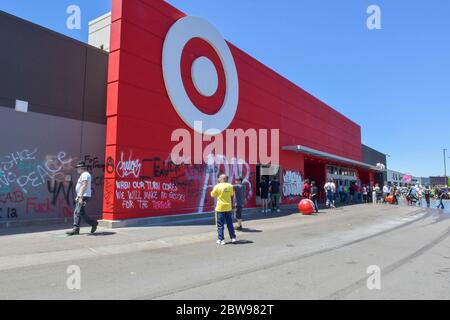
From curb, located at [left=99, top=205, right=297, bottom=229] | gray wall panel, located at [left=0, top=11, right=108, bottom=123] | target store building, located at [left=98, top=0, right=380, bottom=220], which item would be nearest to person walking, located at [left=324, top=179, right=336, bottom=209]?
target store building, located at [left=98, top=0, right=380, bottom=220]

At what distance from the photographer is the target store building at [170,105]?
11.3 m

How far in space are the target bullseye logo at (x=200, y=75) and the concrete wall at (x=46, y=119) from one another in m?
2.53

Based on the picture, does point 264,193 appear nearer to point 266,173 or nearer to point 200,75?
point 266,173

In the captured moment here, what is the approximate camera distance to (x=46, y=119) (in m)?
11.4

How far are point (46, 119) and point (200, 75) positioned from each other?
6215mm

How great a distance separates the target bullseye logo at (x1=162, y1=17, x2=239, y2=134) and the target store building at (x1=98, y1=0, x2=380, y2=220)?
39mm

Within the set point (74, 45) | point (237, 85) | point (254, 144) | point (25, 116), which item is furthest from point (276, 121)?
point (25, 116)

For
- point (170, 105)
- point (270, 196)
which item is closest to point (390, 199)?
point (270, 196)

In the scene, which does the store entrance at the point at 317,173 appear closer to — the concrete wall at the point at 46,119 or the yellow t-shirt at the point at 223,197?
the concrete wall at the point at 46,119

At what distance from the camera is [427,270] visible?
6176 millimetres

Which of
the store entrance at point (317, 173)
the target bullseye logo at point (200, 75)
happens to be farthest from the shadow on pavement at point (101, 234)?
the store entrance at point (317, 173)

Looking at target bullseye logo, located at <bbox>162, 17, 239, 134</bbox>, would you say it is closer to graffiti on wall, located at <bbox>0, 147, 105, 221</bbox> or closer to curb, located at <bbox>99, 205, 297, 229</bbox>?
curb, located at <bbox>99, 205, 297, 229</bbox>
